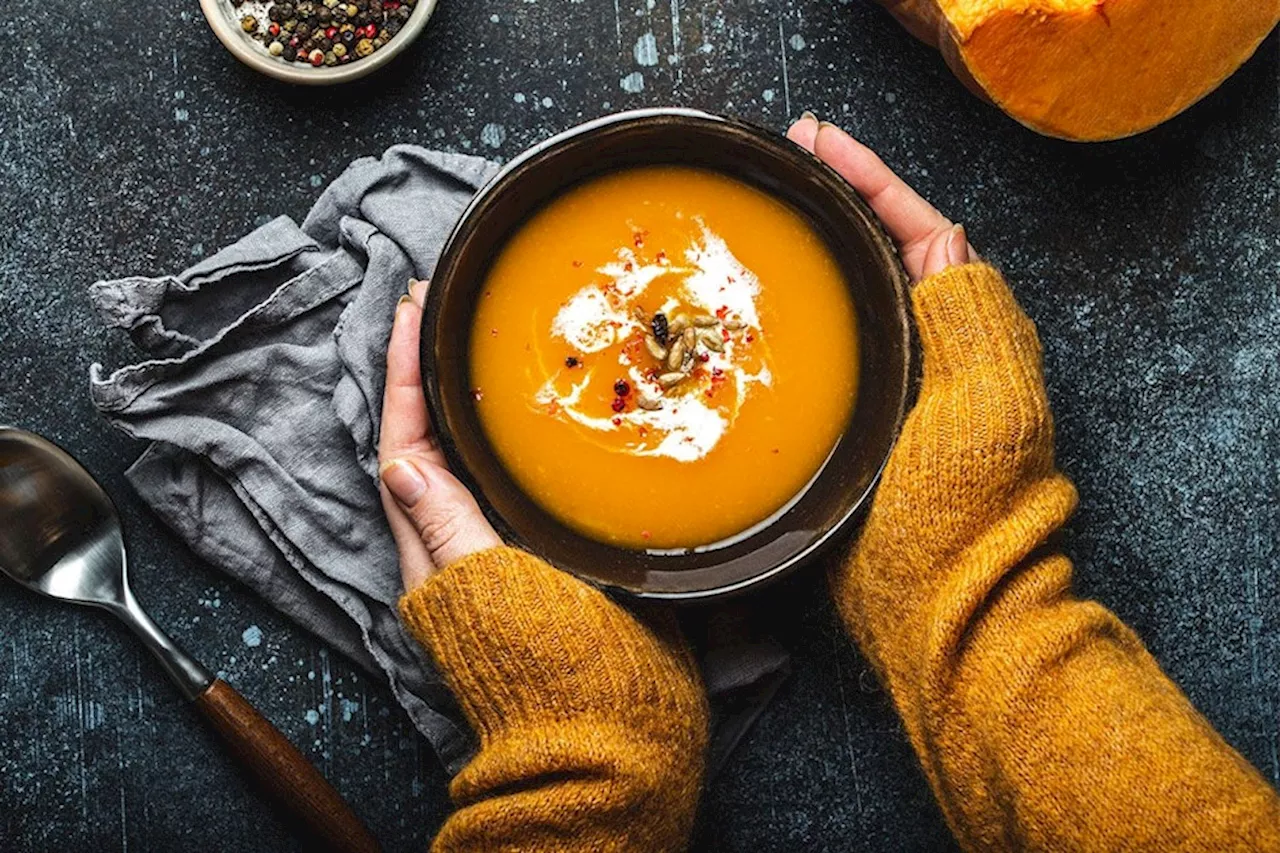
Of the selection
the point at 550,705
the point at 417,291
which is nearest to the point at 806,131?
the point at 417,291

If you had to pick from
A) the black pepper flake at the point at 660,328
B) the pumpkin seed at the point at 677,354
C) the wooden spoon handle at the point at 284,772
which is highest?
the black pepper flake at the point at 660,328

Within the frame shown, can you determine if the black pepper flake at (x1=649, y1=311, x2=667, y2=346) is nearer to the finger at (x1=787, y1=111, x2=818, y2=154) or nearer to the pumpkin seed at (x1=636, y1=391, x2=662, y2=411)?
the pumpkin seed at (x1=636, y1=391, x2=662, y2=411)

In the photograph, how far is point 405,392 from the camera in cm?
125

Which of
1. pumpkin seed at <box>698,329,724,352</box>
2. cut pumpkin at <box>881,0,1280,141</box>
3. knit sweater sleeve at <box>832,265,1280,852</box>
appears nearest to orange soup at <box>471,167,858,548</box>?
pumpkin seed at <box>698,329,724,352</box>

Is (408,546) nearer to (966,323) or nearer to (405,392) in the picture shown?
(405,392)

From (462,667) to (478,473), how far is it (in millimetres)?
202

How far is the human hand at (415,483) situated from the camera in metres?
1.22

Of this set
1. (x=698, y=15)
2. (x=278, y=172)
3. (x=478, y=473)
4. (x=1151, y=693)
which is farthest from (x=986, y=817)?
(x=278, y=172)

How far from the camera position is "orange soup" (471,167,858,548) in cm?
121

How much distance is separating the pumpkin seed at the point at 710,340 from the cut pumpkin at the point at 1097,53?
1.16ft

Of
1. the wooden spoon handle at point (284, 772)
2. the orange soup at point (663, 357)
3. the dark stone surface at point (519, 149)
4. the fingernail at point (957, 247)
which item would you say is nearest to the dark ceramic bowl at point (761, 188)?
the orange soup at point (663, 357)

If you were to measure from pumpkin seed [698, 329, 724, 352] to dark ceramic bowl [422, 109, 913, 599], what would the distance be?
150mm

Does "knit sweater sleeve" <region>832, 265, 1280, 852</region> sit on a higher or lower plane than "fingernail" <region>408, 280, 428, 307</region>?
lower

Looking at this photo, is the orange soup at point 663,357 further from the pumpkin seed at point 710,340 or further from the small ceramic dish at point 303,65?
the small ceramic dish at point 303,65
